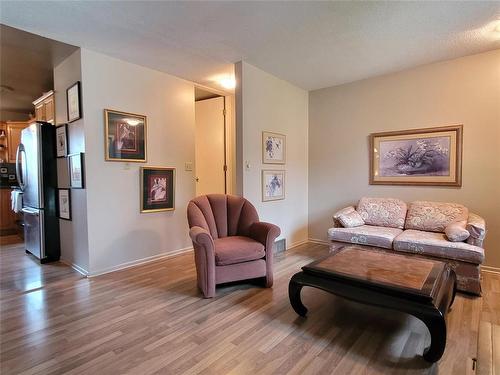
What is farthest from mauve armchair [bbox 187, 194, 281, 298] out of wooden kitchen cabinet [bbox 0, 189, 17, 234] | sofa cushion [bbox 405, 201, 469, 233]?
wooden kitchen cabinet [bbox 0, 189, 17, 234]

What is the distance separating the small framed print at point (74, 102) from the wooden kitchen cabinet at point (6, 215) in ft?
11.4

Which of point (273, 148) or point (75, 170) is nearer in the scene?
point (75, 170)

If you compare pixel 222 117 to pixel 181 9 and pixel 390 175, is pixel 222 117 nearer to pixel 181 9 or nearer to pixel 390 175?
pixel 181 9

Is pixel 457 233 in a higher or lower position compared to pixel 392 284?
higher

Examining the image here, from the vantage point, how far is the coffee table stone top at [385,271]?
6.17 ft

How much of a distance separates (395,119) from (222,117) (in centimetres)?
275

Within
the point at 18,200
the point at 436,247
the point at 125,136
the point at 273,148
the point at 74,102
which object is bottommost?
the point at 436,247

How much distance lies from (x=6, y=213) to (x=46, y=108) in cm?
281

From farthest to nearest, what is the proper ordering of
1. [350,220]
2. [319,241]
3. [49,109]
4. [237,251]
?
[319,241], [49,109], [350,220], [237,251]

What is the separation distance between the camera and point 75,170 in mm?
3314

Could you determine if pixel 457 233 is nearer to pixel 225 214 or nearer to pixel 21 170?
pixel 225 214

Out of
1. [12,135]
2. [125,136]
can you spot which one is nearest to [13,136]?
[12,135]

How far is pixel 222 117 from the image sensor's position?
16.1 ft

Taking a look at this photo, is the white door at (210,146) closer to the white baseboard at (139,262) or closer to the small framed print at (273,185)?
the small framed print at (273,185)
